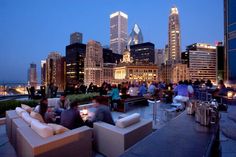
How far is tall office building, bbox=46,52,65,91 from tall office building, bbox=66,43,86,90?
12011 millimetres

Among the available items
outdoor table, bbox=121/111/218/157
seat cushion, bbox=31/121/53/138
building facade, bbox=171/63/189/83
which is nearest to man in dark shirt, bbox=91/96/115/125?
seat cushion, bbox=31/121/53/138

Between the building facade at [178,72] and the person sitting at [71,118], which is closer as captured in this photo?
the person sitting at [71,118]

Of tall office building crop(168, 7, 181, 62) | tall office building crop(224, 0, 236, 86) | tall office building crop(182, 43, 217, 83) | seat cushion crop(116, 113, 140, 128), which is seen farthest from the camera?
tall office building crop(168, 7, 181, 62)

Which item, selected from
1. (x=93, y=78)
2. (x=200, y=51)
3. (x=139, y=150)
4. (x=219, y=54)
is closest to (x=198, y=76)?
(x=200, y=51)

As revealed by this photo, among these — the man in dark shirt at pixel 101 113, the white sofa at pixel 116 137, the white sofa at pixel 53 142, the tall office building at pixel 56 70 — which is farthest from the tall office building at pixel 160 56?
the white sofa at pixel 53 142

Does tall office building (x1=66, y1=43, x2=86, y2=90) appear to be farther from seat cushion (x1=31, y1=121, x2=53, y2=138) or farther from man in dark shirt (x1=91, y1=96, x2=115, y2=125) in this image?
seat cushion (x1=31, y1=121, x2=53, y2=138)

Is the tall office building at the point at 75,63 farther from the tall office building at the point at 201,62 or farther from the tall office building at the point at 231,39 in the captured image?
the tall office building at the point at 231,39

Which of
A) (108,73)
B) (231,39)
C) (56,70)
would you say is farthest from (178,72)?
(231,39)

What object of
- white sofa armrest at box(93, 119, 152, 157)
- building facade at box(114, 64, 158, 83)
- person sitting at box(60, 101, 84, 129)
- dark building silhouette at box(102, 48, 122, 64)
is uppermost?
dark building silhouette at box(102, 48, 122, 64)

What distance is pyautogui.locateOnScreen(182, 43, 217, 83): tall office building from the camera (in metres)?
128

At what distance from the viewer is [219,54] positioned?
43.5 m

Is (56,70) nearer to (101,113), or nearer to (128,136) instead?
(101,113)

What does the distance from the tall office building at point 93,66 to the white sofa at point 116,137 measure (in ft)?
345

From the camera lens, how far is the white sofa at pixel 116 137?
386 centimetres
